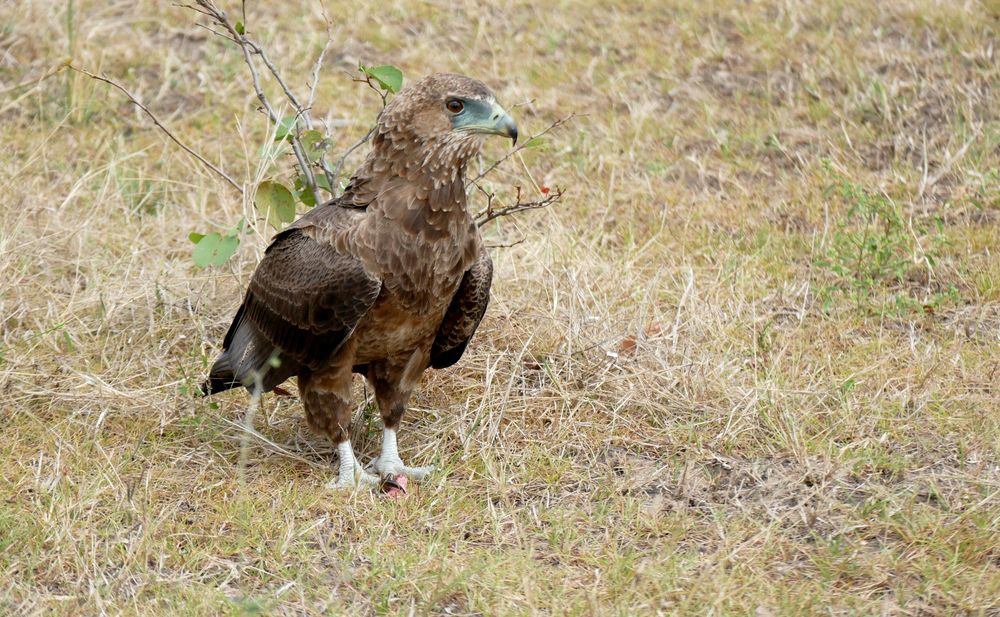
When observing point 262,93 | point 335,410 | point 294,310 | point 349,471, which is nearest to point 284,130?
point 262,93

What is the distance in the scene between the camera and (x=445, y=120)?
167 inches

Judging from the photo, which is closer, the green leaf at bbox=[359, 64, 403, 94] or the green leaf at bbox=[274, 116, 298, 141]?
the green leaf at bbox=[359, 64, 403, 94]

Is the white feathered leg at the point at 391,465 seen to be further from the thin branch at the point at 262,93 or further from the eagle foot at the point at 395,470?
the thin branch at the point at 262,93

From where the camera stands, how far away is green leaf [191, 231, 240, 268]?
482 cm

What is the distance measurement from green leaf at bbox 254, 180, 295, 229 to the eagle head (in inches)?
39.6

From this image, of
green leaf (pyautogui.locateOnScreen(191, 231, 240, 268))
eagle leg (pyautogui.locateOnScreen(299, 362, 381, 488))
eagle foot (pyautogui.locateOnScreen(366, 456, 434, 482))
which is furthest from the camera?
green leaf (pyautogui.locateOnScreen(191, 231, 240, 268))

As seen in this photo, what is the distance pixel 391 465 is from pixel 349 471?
17 centimetres

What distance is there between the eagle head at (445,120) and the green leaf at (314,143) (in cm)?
87

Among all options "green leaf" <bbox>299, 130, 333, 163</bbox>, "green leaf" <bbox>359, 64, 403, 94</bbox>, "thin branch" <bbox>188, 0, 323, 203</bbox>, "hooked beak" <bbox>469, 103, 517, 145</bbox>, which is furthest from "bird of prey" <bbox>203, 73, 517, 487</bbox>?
"thin branch" <bbox>188, 0, 323, 203</bbox>

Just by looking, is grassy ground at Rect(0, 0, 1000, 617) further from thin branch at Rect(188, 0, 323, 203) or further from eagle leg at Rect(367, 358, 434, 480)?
thin branch at Rect(188, 0, 323, 203)

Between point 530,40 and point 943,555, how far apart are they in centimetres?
529

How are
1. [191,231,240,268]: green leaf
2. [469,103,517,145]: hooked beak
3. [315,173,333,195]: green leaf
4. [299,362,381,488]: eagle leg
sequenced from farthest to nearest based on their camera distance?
[315,173,333,195]: green leaf < [191,231,240,268]: green leaf < [299,362,381,488]: eagle leg < [469,103,517,145]: hooked beak

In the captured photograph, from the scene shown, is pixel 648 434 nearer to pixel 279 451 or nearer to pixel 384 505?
pixel 384 505

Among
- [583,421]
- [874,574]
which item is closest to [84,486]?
[583,421]
